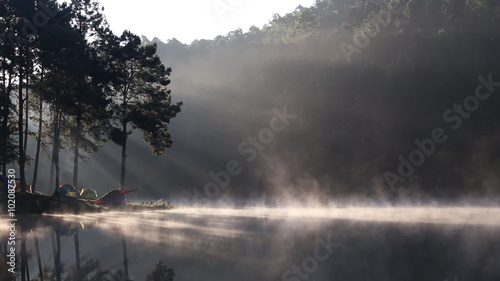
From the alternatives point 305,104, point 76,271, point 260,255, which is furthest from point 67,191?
point 305,104

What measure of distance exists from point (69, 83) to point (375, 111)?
197 feet

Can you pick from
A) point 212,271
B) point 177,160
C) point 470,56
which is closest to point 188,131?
point 177,160

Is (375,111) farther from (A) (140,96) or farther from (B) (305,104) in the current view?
(A) (140,96)

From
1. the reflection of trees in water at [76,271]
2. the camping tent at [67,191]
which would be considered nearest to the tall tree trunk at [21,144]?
the camping tent at [67,191]

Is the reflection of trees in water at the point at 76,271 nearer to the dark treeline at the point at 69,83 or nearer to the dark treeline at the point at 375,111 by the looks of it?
the dark treeline at the point at 69,83

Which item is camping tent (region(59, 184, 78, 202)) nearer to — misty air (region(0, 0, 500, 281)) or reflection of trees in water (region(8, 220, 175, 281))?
misty air (region(0, 0, 500, 281))

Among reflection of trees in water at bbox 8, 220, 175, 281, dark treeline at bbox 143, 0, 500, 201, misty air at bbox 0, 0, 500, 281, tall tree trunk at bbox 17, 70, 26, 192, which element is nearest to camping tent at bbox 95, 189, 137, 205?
misty air at bbox 0, 0, 500, 281

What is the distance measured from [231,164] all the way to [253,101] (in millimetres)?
16513

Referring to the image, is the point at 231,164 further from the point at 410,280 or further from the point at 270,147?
the point at 410,280

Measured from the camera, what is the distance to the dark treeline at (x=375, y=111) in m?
71.9

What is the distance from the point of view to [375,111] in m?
Result: 86.9

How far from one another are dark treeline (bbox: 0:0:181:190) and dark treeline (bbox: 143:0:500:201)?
4058 centimetres

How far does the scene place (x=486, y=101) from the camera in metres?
72.4

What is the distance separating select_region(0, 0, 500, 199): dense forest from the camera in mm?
39688
